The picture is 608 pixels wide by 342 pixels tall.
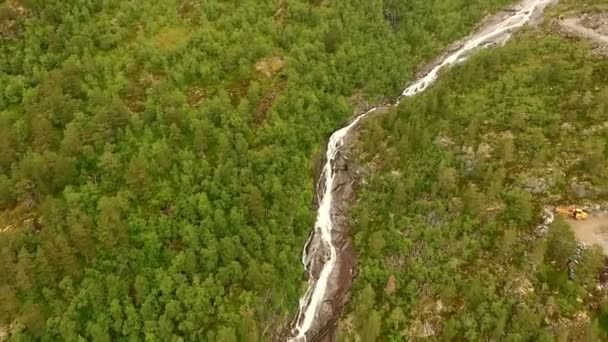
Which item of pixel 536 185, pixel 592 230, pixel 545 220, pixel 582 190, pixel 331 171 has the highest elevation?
pixel 536 185

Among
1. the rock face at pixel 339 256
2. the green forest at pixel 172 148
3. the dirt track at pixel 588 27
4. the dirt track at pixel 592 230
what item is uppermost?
the green forest at pixel 172 148

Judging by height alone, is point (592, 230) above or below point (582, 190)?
below

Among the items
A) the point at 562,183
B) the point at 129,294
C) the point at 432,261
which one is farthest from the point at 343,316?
the point at 562,183

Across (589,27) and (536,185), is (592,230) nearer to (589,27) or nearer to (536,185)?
(536,185)

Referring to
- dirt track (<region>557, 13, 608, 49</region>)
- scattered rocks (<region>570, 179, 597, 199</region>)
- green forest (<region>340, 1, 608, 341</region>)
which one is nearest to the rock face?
green forest (<region>340, 1, 608, 341</region>)

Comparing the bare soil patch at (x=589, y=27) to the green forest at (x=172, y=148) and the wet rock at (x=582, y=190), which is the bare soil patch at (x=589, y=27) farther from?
the wet rock at (x=582, y=190)

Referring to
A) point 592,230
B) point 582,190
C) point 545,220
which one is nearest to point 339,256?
point 545,220

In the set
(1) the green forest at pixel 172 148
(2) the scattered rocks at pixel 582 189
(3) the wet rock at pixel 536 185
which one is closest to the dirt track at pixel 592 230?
(2) the scattered rocks at pixel 582 189

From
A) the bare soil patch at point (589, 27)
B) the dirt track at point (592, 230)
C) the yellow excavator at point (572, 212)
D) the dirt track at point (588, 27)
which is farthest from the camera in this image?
the dirt track at point (588, 27)
